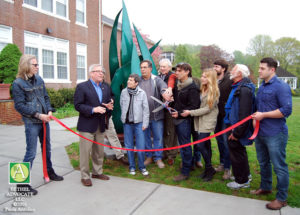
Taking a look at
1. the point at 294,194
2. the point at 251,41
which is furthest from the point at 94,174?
the point at 251,41

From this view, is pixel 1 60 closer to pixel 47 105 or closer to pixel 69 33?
pixel 69 33

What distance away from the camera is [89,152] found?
3.86 m

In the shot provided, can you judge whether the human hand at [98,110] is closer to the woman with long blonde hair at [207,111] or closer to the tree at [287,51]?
the woman with long blonde hair at [207,111]

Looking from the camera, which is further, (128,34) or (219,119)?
(128,34)

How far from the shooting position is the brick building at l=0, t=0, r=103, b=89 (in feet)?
37.8

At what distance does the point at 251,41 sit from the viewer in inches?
2019

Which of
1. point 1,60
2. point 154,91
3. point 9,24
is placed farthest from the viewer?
point 9,24

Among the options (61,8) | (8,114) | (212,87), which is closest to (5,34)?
(61,8)

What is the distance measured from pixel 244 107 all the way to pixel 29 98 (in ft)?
9.90

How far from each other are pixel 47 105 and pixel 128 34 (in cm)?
246

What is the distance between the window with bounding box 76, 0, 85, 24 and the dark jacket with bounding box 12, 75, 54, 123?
45.0 feet

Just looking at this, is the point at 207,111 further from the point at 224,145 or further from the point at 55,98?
the point at 55,98

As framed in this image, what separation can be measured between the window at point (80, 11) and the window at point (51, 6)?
1218 mm

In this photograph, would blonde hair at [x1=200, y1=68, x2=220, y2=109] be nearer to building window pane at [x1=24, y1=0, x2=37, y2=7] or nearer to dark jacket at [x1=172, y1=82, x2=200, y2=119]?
dark jacket at [x1=172, y1=82, x2=200, y2=119]
